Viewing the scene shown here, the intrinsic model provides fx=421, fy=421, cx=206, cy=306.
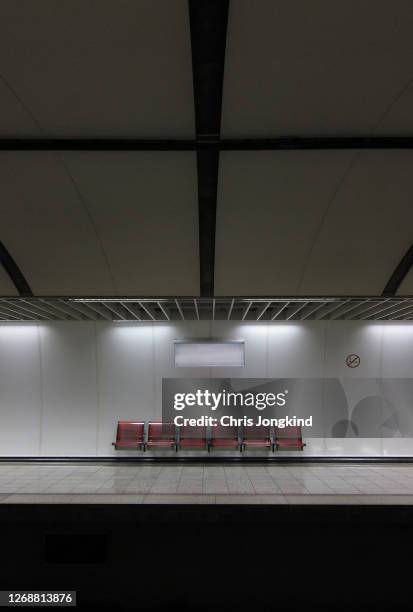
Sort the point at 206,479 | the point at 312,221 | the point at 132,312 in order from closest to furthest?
the point at 312,221 < the point at 206,479 < the point at 132,312

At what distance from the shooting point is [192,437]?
10531 millimetres

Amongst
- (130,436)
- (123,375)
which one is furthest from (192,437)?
(123,375)

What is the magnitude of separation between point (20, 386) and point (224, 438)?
5.31 m

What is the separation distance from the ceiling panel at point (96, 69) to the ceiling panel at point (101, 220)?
39cm

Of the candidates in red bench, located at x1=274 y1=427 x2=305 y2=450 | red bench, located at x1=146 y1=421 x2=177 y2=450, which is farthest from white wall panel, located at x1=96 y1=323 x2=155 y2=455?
red bench, located at x1=274 y1=427 x2=305 y2=450

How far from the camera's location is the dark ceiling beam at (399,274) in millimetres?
5301

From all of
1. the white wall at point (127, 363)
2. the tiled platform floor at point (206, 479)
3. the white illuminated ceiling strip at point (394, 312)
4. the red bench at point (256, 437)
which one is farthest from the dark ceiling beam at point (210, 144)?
the red bench at point (256, 437)

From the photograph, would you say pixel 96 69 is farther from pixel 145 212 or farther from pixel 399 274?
pixel 399 274

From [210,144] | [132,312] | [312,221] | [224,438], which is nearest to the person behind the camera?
[210,144]

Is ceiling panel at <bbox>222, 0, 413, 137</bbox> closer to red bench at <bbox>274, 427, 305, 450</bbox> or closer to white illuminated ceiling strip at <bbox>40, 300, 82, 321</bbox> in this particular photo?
white illuminated ceiling strip at <bbox>40, 300, 82, 321</bbox>

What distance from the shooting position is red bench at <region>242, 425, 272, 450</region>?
10336 mm

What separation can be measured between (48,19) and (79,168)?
1506mm

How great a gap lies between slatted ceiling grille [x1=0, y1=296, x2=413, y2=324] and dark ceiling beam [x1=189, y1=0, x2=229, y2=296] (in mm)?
3719
